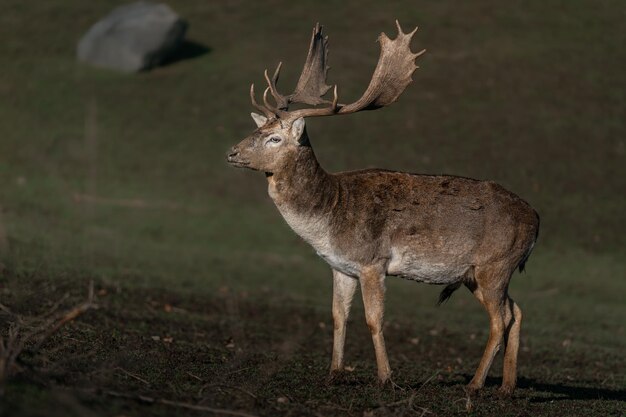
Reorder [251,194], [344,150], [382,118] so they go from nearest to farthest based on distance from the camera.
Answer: [251,194] < [344,150] < [382,118]

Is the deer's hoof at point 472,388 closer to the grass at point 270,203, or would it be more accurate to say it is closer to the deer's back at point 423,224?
the grass at point 270,203

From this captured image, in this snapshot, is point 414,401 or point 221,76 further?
point 221,76

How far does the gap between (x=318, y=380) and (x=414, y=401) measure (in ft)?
4.11

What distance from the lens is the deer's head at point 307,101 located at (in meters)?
10.7

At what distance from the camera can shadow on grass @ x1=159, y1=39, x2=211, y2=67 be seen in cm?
3209

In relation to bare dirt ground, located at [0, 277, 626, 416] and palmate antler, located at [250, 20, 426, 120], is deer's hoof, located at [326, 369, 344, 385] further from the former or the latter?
palmate antler, located at [250, 20, 426, 120]

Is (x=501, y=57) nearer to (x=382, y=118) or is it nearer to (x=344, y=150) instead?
(x=382, y=118)

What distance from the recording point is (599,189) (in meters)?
25.1

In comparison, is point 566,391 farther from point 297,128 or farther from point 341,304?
point 297,128

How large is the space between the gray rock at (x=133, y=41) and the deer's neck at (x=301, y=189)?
841 inches

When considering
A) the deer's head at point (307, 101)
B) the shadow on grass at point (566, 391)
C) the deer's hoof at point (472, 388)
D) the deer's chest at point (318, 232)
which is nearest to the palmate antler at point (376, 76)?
the deer's head at point (307, 101)

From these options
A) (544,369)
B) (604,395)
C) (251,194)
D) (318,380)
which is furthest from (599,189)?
(318,380)

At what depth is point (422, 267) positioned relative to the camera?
10867 mm

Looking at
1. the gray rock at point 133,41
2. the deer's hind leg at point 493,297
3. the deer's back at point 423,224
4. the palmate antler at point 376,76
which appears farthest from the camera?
the gray rock at point 133,41
